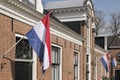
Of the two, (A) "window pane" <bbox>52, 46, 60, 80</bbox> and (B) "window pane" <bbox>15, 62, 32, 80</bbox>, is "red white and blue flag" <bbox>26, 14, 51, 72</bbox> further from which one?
(A) "window pane" <bbox>52, 46, 60, 80</bbox>

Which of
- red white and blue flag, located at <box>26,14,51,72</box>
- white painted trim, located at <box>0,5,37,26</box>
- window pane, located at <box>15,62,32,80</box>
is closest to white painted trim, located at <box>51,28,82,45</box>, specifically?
white painted trim, located at <box>0,5,37,26</box>

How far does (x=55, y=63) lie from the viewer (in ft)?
47.5

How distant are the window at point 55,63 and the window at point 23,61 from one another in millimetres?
2821

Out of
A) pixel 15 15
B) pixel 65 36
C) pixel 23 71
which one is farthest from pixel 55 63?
pixel 15 15

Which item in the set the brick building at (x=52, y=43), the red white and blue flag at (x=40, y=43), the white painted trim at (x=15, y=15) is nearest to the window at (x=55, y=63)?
the brick building at (x=52, y=43)

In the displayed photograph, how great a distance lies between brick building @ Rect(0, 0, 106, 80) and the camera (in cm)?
946

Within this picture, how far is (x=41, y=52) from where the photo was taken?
29.2 ft

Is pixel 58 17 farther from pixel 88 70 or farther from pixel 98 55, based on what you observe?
pixel 98 55

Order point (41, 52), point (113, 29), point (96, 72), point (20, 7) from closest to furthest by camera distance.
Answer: point (41, 52)
point (20, 7)
point (96, 72)
point (113, 29)

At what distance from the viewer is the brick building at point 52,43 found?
9.46 m

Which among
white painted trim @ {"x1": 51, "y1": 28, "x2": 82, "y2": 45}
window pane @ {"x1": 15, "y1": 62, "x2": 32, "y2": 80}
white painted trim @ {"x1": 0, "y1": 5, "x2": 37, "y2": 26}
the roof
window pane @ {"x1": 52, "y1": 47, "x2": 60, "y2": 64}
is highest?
the roof

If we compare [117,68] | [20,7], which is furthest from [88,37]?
[117,68]

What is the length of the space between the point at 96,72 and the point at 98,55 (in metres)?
1.75

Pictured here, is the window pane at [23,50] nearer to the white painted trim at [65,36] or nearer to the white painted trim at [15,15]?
the white painted trim at [15,15]
